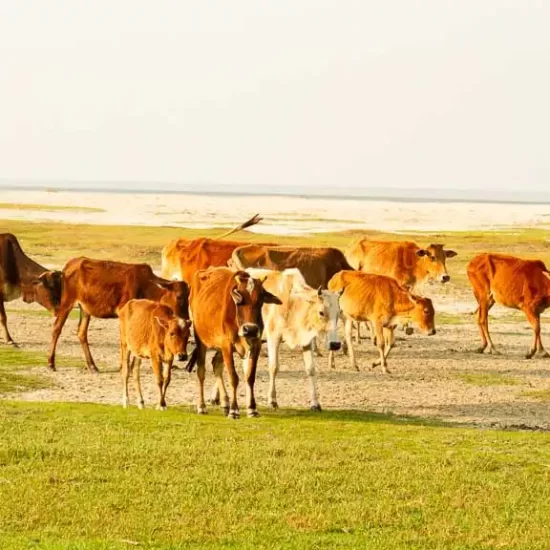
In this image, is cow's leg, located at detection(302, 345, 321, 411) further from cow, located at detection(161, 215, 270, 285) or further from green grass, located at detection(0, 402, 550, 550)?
cow, located at detection(161, 215, 270, 285)

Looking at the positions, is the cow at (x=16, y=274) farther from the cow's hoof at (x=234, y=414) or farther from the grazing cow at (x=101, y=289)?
the cow's hoof at (x=234, y=414)

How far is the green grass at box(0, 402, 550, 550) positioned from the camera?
10.1 meters

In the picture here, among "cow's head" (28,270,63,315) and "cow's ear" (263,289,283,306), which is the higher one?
"cow's ear" (263,289,283,306)

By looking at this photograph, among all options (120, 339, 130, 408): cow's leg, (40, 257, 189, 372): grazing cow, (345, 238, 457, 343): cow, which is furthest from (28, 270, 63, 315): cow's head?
(345, 238, 457, 343): cow

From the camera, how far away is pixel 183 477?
11.8 metres

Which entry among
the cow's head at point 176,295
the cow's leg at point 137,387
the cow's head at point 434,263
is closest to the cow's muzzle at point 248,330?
the cow's leg at point 137,387

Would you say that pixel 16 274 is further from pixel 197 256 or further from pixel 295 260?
pixel 295 260

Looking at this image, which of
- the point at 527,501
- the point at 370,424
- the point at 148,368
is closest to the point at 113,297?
the point at 148,368

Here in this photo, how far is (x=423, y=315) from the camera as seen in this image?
22516mm

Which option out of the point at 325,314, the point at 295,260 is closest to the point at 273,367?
the point at 325,314

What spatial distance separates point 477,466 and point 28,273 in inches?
581

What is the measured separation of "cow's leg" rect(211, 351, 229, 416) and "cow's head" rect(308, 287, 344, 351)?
1.40m

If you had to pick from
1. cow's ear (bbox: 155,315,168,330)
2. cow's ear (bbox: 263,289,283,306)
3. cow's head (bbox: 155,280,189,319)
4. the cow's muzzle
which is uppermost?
cow's ear (bbox: 263,289,283,306)

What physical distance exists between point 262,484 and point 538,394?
9.12 m
